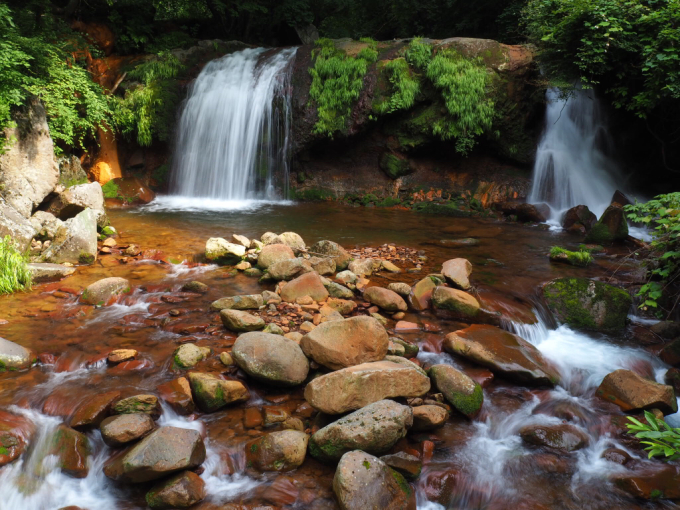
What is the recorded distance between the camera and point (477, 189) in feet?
43.3

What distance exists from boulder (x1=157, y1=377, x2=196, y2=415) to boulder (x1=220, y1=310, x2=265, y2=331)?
1012 mm

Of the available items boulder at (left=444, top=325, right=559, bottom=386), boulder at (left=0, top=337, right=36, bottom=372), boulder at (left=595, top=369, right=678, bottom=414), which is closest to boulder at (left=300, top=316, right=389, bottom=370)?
boulder at (left=444, top=325, right=559, bottom=386)

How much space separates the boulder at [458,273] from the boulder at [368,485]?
142 inches

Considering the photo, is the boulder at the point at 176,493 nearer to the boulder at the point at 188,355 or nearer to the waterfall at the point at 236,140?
the boulder at the point at 188,355

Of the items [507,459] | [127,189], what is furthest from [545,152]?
[127,189]

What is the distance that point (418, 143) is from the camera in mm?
Answer: 13430

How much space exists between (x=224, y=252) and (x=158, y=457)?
4.74 metres

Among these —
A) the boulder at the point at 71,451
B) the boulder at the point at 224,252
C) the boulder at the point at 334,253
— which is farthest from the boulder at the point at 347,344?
the boulder at the point at 224,252

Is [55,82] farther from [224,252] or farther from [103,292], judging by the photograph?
[103,292]

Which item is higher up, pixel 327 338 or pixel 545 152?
A: pixel 545 152

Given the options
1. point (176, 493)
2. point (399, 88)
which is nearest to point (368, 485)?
point (176, 493)

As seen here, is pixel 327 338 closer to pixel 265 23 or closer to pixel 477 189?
pixel 477 189

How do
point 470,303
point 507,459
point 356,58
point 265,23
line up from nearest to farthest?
point 507,459
point 470,303
point 356,58
point 265,23

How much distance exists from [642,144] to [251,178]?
1136 centimetres
